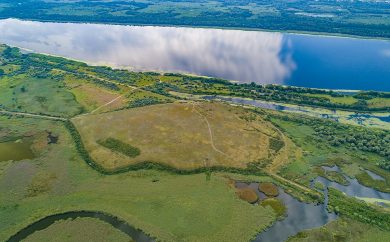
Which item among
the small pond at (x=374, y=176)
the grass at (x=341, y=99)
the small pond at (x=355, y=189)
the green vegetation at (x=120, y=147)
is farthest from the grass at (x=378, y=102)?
the green vegetation at (x=120, y=147)

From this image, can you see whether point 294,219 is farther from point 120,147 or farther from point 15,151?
point 15,151

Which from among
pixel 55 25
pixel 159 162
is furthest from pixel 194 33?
pixel 159 162

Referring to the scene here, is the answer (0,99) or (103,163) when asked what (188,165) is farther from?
(0,99)

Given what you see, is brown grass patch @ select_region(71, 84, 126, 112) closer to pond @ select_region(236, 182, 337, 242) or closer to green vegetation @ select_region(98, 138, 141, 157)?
green vegetation @ select_region(98, 138, 141, 157)

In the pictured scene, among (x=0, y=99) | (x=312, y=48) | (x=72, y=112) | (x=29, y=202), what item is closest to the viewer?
(x=29, y=202)

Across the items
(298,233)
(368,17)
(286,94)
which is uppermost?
(368,17)

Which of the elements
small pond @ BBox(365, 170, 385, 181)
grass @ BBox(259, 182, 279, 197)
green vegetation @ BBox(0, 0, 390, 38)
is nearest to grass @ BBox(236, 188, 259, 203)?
Result: grass @ BBox(259, 182, 279, 197)

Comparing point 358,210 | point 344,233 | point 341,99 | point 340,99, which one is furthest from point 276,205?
point 341,99
